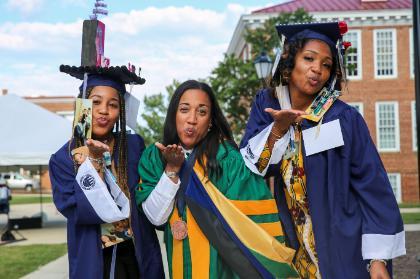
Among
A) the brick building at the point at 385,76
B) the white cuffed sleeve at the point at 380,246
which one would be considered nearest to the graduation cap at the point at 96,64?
the white cuffed sleeve at the point at 380,246

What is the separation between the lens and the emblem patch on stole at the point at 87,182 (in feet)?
9.20

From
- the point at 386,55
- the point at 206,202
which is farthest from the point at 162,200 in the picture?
the point at 386,55

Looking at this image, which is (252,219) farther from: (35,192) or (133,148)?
(35,192)

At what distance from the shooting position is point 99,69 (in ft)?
10.0

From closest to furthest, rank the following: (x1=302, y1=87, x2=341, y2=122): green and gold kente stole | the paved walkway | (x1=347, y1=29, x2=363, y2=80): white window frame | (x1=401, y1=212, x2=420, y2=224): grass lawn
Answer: (x1=302, y1=87, x2=341, y2=122): green and gold kente stole < the paved walkway < (x1=401, y1=212, x2=420, y2=224): grass lawn < (x1=347, y1=29, x2=363, y2=80): white window frame

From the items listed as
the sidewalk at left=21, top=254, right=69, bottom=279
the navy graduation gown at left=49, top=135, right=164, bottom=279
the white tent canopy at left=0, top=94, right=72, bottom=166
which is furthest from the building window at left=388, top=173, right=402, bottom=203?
the navy graduation gown at left=49, top=135, right=164, bottom=279

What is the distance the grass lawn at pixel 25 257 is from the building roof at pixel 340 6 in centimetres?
1936

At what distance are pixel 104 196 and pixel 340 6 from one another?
2830 centimetres

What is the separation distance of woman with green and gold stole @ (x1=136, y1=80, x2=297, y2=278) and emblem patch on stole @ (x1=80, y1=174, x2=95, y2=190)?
0.87ft

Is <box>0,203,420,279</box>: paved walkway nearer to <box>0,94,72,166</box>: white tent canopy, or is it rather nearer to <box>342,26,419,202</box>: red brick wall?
<box>0,94,72,166</box>: white tent canopy

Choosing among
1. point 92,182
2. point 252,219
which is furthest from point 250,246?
point 92,182

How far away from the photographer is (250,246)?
269cm

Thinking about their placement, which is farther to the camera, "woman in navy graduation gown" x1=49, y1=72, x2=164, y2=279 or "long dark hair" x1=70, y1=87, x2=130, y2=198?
"long dark hair" x1=70, y1=87, x2=130, y2=198

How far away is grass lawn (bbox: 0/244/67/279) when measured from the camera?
904 cm
